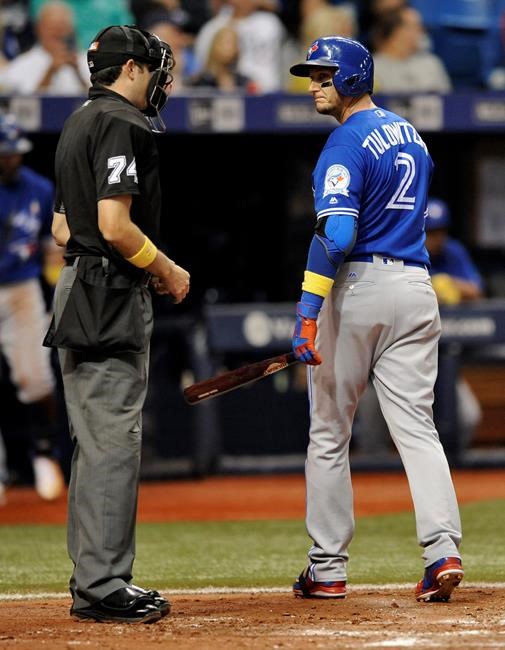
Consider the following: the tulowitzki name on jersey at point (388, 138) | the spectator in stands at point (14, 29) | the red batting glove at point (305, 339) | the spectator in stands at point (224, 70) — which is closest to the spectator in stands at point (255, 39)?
the spectator in stands at point (224, 70)

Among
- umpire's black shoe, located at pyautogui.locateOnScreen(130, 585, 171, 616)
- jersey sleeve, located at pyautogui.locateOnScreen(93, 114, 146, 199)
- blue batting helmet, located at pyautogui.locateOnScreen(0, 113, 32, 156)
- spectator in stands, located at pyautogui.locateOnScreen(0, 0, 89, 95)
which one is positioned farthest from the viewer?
spectator in stands, located at pyautogui.locateOnScreen(0, 0, 89, 95)

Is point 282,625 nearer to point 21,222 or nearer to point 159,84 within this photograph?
point 159,84

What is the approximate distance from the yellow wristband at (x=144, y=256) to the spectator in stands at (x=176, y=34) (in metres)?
6.23

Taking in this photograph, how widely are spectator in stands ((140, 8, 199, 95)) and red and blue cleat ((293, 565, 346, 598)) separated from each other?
241 inches

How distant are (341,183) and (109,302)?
864 millimetres

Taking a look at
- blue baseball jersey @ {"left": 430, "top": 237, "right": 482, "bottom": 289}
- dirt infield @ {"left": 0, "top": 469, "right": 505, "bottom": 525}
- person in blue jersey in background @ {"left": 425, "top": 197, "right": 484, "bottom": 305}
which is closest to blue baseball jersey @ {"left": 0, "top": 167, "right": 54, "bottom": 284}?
dirt infield @ {"left": 0, "top": 469, "right": 505, "bottom": 525}

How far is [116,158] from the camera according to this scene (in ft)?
13.0

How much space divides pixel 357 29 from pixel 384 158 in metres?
6.80

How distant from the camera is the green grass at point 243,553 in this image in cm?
511

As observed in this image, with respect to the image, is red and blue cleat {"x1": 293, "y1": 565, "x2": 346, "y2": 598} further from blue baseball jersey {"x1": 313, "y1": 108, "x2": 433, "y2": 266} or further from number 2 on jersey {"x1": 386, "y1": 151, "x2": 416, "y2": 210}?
number 2 on jersey {"x1": 386, "y1": 151, "x2": 416, "y2": 210}

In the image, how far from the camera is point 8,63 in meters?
10.1

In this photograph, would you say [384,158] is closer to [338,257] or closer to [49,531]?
[338,257]

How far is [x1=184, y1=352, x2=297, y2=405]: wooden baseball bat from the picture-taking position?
4.50m

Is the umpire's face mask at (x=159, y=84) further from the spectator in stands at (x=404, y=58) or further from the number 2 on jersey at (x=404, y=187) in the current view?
the spectator in stands at (x=404, y=58)
